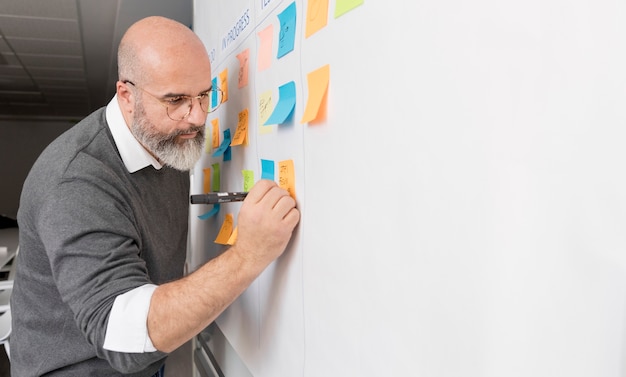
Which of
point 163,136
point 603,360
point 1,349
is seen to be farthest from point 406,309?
point 1,349

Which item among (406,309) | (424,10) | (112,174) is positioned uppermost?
(424,10)

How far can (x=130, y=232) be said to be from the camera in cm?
75

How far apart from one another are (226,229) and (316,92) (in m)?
0.49

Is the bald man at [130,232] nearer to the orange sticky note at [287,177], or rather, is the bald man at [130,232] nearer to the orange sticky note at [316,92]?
the orange sticky note at [287,177]

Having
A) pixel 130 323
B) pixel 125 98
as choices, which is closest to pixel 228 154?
pixel 125 98

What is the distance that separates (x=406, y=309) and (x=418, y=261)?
6 cm

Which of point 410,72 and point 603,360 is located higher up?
point 410,72

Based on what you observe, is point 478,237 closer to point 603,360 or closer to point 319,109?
point 603,360

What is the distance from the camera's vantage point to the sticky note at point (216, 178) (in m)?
1.16

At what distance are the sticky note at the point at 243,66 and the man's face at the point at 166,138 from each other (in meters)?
0.12

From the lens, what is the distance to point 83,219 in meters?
0.69

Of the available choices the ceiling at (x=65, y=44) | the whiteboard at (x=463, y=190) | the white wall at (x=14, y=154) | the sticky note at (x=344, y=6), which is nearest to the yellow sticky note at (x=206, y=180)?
the whiteboard at (x=463, y=190)

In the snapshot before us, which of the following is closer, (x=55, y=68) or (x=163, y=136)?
(x=163, y=136)

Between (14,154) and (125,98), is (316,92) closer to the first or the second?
(125,98)
